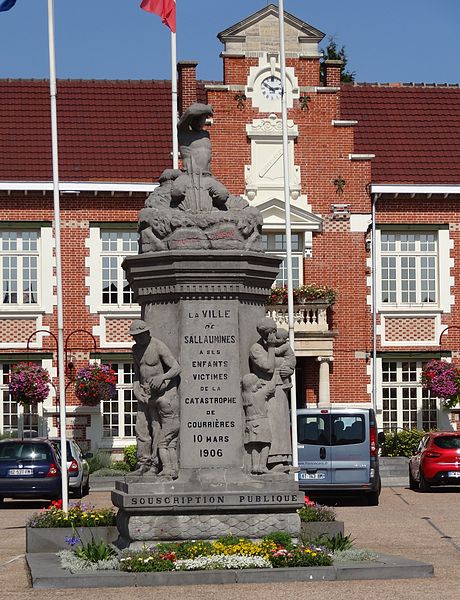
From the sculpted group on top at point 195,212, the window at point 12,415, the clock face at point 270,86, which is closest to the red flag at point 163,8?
the sculpted group on top at point 195,212

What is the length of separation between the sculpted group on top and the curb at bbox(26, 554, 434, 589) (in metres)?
3.61

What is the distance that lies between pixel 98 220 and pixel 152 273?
91.3 feet

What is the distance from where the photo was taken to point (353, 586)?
1474 centimetres

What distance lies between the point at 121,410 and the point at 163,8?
754 inches

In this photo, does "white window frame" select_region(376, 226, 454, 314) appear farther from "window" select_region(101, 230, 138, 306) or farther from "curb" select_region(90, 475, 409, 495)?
A: "curb" select_region(90, 475, 409, 495)

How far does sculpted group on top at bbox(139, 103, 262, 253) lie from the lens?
55.0 ft

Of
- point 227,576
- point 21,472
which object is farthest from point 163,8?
point 227,576

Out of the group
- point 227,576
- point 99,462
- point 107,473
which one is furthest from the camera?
point 99,462

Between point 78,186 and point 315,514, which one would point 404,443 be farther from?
point 315,514

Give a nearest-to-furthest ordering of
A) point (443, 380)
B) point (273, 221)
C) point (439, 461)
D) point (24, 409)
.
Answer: point (439, 461) → point (24, 409) → point (443, 380) → point (273, 221)

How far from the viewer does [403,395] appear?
149 feet

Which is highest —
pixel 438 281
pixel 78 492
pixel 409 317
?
pixel 438 281

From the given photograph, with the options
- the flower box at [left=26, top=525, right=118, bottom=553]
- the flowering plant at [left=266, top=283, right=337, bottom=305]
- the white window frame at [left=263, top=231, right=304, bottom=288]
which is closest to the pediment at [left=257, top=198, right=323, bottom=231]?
the white window frame at [left=263, top=231, right=304, bottom=288]

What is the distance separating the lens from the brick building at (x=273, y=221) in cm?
4397
